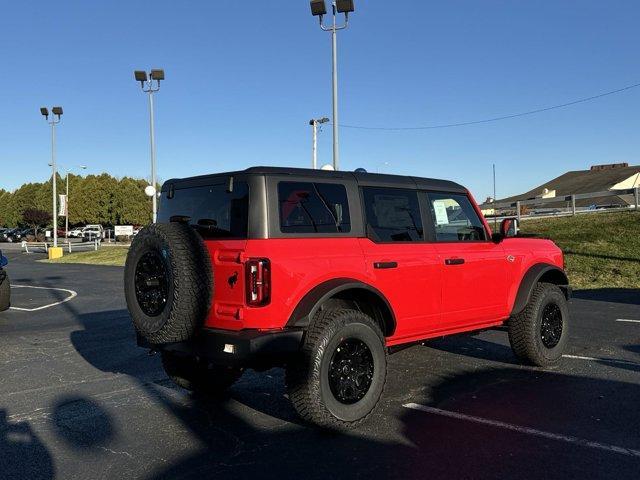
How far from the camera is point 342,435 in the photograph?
14.0 feet

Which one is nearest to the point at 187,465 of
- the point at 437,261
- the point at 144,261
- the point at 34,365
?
the point at 144,261

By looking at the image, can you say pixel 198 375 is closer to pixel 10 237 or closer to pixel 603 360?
pixel 603 360

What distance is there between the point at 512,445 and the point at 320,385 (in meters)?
1.38

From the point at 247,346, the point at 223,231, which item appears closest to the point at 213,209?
the point at 223,231

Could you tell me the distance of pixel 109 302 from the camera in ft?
42.1

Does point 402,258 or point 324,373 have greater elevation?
point 402,258

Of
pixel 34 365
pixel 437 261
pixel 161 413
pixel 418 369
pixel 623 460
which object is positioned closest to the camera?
pixel 623 460

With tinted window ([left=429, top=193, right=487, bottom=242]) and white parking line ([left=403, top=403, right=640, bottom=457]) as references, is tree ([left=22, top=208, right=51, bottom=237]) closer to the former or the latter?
tinted window ([left=429, top=193, right=487, bottom=242])

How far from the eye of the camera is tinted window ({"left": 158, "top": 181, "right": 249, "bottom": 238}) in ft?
14.3

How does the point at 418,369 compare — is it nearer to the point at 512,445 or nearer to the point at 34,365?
the point at 512,445

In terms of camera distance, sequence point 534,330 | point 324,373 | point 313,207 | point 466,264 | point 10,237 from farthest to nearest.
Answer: point 10,237 < point 534,330 < point 466,264 < point 313,207 < point 324,373

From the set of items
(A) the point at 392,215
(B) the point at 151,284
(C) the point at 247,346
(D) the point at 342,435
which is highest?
(A) the point at 392,215

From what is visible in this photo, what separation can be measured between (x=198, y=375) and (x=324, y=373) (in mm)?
1645

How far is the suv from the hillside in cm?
1028
